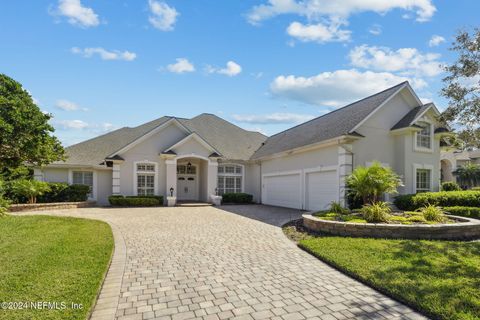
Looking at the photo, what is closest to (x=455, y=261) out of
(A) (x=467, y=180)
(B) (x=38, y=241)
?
(B) (x=38, y=241)

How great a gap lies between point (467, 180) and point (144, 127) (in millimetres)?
45234

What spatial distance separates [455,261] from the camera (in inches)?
244

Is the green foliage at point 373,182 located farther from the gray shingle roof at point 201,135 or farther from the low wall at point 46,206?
the low wall at point 46,206

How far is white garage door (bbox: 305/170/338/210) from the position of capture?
48.7ft

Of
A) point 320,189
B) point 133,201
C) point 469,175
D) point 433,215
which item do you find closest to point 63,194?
point 133,201

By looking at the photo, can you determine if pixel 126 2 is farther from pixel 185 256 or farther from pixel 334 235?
pixel 334 235

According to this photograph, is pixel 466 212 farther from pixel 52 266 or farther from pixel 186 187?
pixel 186 187

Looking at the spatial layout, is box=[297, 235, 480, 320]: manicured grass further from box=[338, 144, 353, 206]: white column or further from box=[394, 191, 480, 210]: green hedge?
box=[338, 144, 353, 206]: white column

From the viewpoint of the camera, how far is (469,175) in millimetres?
42094

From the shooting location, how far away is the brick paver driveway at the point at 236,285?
13.5 feet

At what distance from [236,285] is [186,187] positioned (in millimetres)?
19458

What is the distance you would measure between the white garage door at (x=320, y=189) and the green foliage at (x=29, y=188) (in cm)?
1524

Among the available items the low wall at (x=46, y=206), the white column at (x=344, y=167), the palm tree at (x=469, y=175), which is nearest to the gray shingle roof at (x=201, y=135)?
the low wall at (x=46, y=206)

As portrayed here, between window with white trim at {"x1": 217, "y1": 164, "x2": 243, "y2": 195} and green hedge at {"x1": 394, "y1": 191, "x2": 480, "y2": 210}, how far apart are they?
42.2 ft
